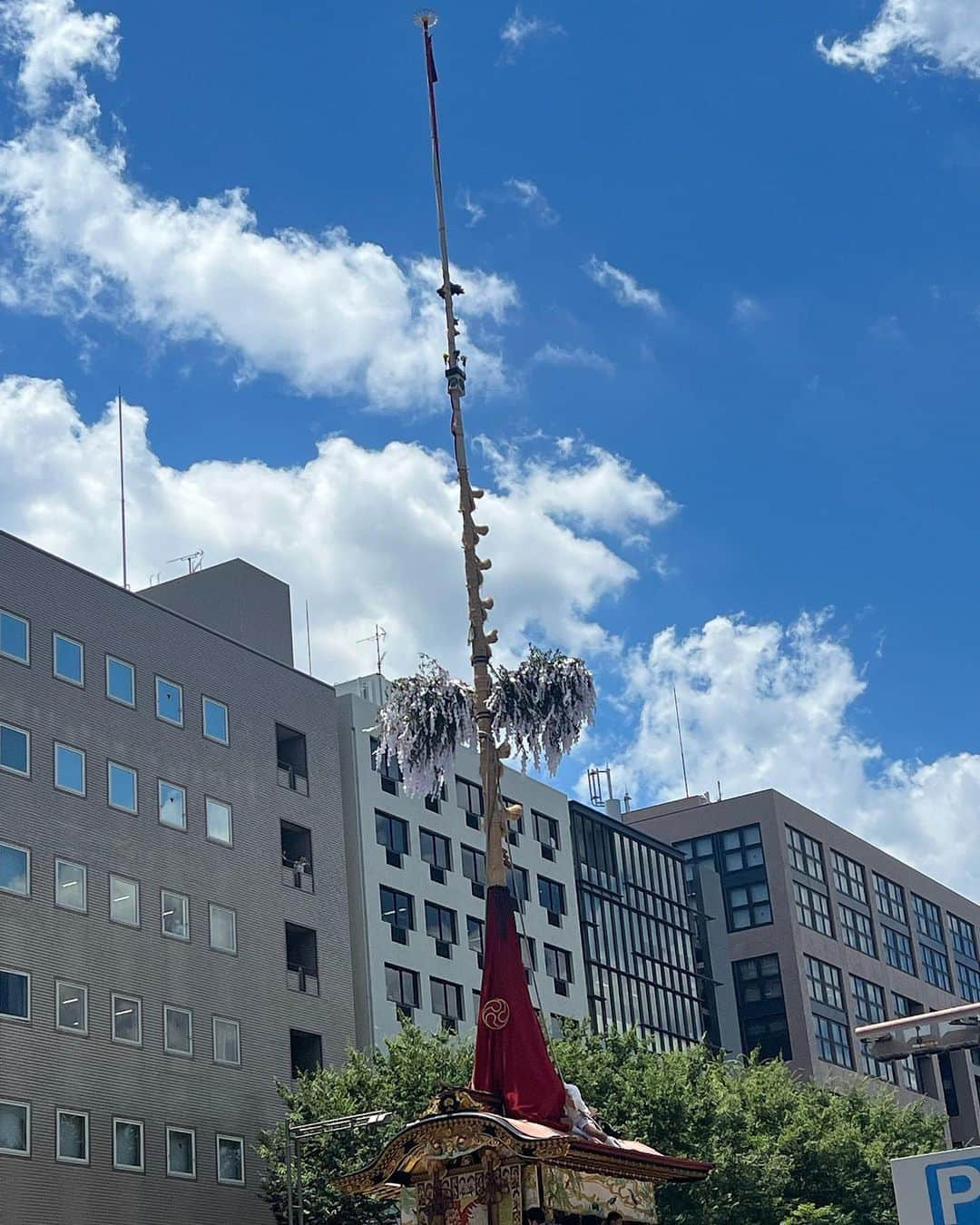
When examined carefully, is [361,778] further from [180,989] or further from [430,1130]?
[430,1130]

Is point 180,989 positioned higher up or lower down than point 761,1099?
higher up

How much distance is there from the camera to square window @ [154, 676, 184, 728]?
6059cm

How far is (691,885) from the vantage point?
10725 cm

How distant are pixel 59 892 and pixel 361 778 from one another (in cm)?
1774

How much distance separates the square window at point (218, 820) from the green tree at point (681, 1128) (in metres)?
8.30

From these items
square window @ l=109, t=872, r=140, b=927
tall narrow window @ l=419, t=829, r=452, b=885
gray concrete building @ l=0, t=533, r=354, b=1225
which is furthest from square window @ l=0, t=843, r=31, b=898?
tall narrow window @ l=419, t=829, r=452, b=885

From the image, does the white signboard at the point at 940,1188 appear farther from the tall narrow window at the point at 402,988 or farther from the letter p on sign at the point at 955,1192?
the tall narrow window at the point at 402,988

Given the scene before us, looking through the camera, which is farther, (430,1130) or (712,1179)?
(712,1179)

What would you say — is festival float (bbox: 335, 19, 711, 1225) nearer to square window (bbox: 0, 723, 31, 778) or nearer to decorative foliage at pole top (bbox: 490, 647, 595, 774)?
decorative foliage at pole top (bbox: 490, 647, 595, 774)

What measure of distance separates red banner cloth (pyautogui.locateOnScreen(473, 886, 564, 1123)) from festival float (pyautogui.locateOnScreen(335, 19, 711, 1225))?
0.05 feet

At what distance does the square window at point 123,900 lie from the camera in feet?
184

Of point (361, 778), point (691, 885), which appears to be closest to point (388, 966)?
point (361, 778)

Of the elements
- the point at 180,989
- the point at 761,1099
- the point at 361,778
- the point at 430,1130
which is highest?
the point at 361,778

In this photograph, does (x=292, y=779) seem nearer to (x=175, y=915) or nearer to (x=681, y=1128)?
(x=175, y=915)
